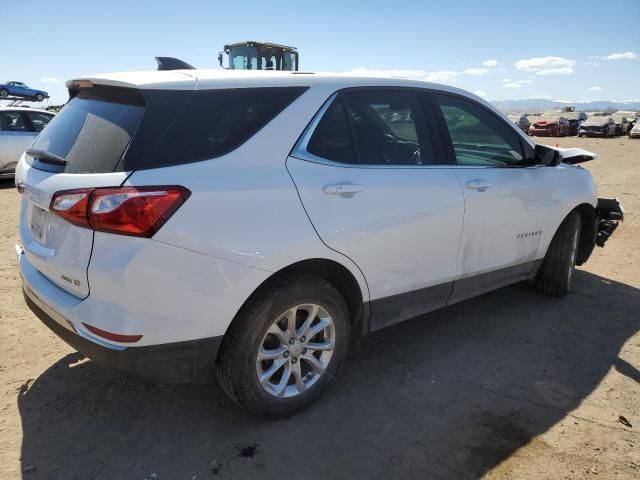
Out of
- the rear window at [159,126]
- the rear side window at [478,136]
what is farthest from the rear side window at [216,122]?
the rear side window at [478,136]

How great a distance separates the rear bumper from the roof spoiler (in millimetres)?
1549

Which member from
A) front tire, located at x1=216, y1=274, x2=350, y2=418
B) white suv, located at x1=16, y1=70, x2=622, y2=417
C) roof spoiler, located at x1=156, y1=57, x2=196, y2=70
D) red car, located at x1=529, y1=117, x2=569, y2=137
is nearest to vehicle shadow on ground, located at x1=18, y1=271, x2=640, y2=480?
front tire, located at x1=216, y1=274, x2=350, y2=418

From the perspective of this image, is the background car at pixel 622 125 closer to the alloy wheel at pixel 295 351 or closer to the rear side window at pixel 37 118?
the rear side window at pixel 37 118

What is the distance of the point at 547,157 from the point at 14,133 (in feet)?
34.2

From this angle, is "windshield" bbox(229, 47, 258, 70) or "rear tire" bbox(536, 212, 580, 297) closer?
"rear tire" bbox(536, 212, 580, 297)

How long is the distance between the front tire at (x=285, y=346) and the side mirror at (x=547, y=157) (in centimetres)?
223

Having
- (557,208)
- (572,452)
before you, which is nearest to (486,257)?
(557,208)

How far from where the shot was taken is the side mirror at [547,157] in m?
4.04

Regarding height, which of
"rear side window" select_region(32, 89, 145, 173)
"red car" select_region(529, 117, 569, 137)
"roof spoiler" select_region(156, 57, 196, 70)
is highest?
"roof spoiler" select_region(156, 57, 196, 70)

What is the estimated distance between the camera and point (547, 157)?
4035mm

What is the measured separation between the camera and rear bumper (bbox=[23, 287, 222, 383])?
2.24 meters

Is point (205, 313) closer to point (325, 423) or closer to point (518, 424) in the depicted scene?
point (325, 423)

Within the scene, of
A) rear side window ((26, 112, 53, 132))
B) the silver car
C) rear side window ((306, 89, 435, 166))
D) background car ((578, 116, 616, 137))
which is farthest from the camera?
background car ((578, 116, 616, 137))

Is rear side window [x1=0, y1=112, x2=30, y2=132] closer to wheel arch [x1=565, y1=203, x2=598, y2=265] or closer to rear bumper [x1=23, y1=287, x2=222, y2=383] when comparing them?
rear bumper [x1=23, y1=287, x2=222, y2=383]
